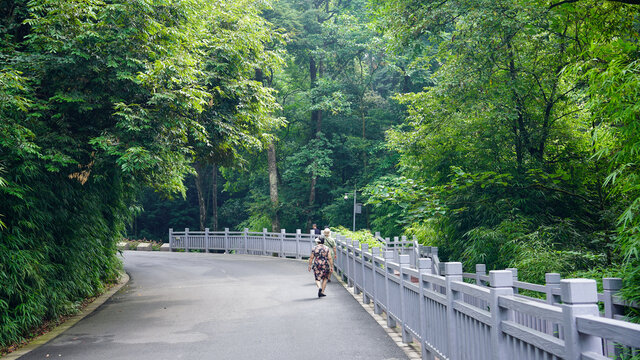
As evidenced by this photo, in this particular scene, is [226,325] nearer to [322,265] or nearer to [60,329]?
[60,329]

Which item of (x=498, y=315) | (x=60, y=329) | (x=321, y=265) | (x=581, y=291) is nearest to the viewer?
(x=581, y=291)

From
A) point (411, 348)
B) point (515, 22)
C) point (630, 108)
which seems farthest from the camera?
point (515, 22)

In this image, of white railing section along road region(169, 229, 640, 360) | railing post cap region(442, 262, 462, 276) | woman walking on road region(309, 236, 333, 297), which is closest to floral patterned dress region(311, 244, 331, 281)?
woman walking on road region(309, 236, 333, 297)

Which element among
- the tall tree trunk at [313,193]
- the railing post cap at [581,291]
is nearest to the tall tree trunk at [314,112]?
the tall tree trunk at [313,193]

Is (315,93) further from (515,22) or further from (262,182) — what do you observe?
(515,22)

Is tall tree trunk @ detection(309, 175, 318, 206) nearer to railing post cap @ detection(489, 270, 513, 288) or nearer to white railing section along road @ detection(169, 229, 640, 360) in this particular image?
white railing section along road @ detection(169, 229, 640, 360)

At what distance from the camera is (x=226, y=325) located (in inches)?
378

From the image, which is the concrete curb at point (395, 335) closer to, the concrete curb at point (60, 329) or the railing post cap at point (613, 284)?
the railing post cap at point (613, 284)

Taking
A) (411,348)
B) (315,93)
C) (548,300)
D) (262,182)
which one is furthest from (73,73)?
(262,182)

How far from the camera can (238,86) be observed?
1355cm

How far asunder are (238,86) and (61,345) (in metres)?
7.60

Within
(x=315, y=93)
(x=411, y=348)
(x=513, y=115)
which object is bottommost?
(x=411, y=348)

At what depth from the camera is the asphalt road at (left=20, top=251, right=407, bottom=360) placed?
25.0 feet

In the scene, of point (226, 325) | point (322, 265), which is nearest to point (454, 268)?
point (226, 325)
